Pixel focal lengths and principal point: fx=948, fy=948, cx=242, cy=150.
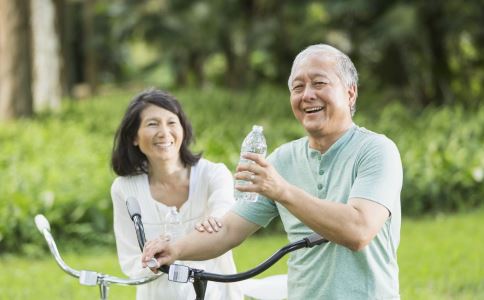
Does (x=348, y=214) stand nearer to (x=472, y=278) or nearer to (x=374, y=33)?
(x=472, y=278)

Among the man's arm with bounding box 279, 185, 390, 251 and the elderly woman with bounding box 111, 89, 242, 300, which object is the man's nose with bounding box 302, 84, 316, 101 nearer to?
the man's arm with bounding box 279, 185, 390, 251

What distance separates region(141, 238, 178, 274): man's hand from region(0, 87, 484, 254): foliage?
587cm

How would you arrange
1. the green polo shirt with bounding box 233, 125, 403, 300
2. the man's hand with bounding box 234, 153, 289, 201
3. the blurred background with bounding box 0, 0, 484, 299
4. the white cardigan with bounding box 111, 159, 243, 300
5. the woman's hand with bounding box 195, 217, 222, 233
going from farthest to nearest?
the blurred background with bounding box 0, 0, 484, 299
the white cardigan with bounding box 111, 159, 243, 300
the woman's hand with bounding box 195, 217, 222, 233
the green polo shirt with bounding box 233, 125, 403, 300
the man's hand with bounding box 234, 153, 289, 201

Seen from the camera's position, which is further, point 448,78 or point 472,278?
point 448,78

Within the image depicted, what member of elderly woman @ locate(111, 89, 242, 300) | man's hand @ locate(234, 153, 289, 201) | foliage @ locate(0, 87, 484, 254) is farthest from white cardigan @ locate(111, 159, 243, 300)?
foliage @ locate(0, 87, 484, 254)

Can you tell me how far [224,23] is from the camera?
973 inches

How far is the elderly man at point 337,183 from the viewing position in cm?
261

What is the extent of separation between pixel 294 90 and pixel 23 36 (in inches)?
477

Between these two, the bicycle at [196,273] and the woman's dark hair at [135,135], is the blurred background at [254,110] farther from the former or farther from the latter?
the bicycle at [196,273]

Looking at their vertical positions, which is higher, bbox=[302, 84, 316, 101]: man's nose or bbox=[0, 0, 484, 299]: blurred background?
bbox=[0, 0, 484, 299]: blurred background

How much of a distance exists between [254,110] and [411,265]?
10920 mm

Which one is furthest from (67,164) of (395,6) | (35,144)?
(395,6)

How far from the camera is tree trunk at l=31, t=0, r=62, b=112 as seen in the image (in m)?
19.4

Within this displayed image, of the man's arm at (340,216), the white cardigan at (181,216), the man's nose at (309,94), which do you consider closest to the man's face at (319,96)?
the man's nose at (309,94)
